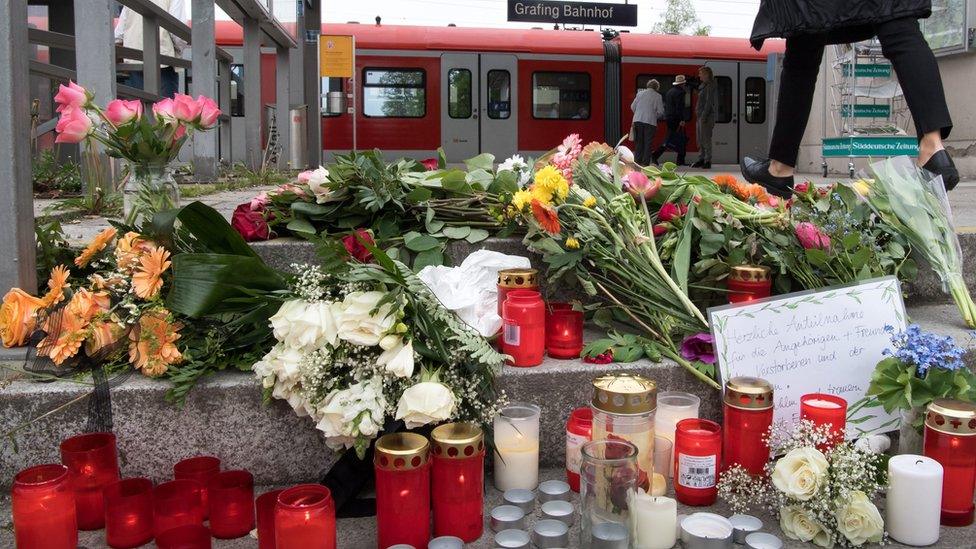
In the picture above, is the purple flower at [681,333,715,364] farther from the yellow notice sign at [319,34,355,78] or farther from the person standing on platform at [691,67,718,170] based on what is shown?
the person standing on platform at [691,67,718,170]

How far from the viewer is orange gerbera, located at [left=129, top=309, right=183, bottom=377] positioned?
204 cm

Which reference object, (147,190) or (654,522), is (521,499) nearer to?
(654,522)

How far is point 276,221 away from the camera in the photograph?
2.74 m

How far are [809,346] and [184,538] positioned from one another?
5.44 feet

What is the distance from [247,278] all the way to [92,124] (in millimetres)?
734

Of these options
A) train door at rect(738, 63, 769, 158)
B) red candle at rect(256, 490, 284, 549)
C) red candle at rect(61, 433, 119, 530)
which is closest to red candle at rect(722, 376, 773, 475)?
red candle at rect(256, 490, 284, 549)

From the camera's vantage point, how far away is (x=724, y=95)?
15.2 meters

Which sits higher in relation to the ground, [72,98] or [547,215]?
[72,98]

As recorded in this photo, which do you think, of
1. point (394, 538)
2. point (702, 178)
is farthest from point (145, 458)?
point (702, 178)

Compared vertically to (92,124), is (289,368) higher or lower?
lower

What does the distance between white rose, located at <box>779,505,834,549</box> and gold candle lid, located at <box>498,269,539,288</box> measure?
864mm

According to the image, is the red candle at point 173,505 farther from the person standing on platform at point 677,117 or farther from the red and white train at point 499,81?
the person standing on platform at point 677,117

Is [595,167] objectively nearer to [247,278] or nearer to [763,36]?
[763,36]

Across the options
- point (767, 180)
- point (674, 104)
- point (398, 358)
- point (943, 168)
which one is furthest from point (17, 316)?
point (674, 104)
